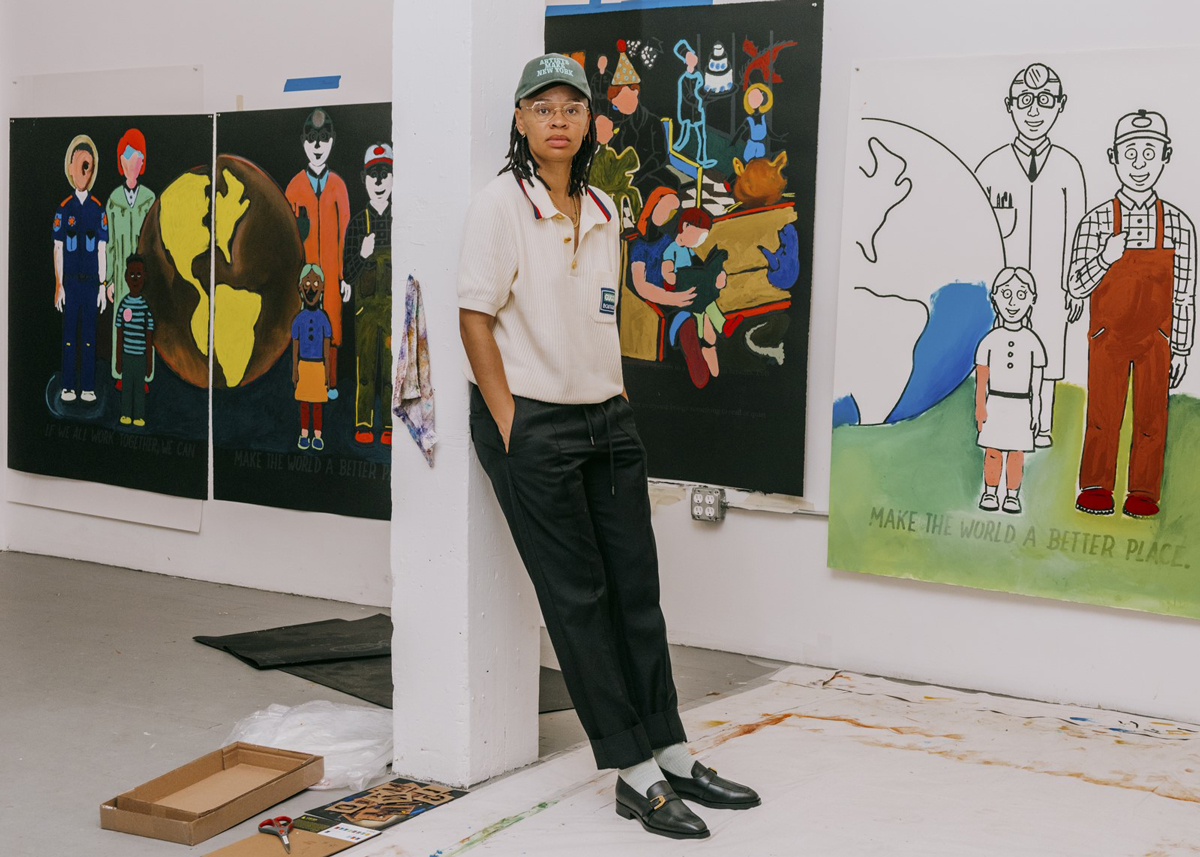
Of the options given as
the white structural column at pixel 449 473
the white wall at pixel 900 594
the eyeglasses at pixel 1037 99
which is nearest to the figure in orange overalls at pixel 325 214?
the white wall at pixel 900 594

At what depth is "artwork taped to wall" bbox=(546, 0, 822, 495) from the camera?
4305 mm

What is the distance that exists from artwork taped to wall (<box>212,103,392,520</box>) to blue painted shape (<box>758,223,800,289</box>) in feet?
5.05

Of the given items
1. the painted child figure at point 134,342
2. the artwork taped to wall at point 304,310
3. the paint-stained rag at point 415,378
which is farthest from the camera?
the painted child figure at point 134,342

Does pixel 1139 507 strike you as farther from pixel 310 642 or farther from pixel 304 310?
pixel 304 310

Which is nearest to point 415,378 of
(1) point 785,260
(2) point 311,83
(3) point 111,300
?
(1) point 785,260

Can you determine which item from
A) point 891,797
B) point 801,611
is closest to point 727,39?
point 801,611

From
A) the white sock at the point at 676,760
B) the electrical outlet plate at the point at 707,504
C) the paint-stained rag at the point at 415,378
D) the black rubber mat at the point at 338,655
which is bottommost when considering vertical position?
the black rubber mat at the point at 338,655

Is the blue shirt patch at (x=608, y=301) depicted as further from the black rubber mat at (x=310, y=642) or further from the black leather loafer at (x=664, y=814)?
the black rubber mat at (x=310, y=642)

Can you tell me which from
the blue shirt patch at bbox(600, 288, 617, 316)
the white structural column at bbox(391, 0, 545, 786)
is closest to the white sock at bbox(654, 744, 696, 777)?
the white structural column at bbox(391, 0, 545, 786)

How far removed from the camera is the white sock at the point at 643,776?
2939mm

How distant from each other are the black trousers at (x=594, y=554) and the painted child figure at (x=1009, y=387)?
1.48m

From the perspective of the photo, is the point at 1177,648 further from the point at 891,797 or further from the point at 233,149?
the point at 233,149

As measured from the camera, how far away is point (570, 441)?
9.73 feet

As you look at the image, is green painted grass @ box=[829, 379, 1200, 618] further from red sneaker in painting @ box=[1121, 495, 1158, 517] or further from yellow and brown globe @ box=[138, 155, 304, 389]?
yellow and brown globe @ box=[138, 155, 304, 389]
